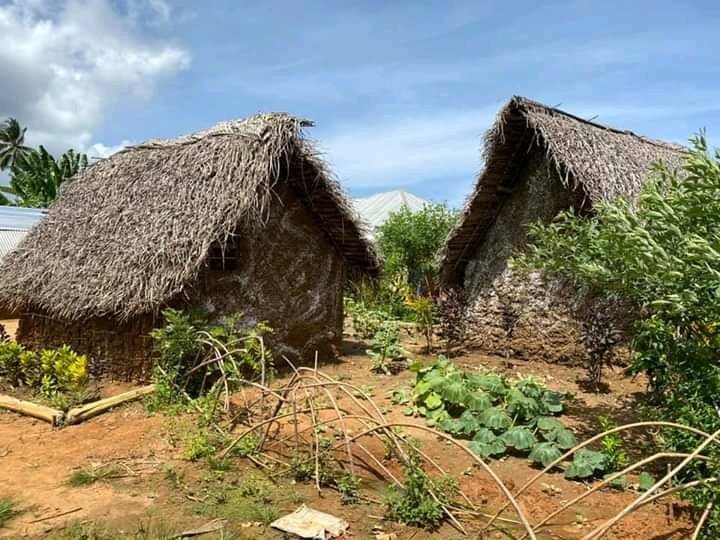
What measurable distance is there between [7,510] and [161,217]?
4080 mm

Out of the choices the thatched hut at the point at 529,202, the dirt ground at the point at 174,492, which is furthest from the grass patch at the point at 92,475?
the thatched hut at the point at 529,202

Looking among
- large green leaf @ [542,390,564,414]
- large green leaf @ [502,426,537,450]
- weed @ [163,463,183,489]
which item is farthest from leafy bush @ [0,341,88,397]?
large green leaf @ [542,390,564,414]

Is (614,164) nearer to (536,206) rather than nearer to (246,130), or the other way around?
(536,206)

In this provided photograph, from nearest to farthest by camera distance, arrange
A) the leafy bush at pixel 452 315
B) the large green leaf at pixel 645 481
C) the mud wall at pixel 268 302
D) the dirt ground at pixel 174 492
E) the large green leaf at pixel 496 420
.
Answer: the dirt ground at pixel 174 492 → the large green leaf at pixel 645 481 → the large green leaf at pixel 496 420 → the mud wall at pixel 268 302 → the leafy bush at pixel 452 315

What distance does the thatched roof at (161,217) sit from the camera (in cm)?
704

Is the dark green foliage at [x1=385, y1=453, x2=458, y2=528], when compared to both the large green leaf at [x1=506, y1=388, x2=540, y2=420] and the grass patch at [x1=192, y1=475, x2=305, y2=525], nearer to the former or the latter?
the grass patch at [x1=192, y1=475, x2=305, y2=525]

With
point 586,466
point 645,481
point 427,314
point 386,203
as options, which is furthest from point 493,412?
point 386,203

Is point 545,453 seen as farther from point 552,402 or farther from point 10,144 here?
point 10,144

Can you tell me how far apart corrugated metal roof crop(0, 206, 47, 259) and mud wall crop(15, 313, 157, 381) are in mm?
10458

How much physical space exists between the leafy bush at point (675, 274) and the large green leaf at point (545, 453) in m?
0.81

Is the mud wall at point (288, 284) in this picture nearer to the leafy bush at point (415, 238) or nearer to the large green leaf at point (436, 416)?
the large green leaf at point (436, 416)

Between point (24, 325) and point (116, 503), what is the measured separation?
5355mm

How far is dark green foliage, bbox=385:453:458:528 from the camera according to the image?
3.90 m

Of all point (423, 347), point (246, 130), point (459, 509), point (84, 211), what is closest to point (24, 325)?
point (84, 211)
